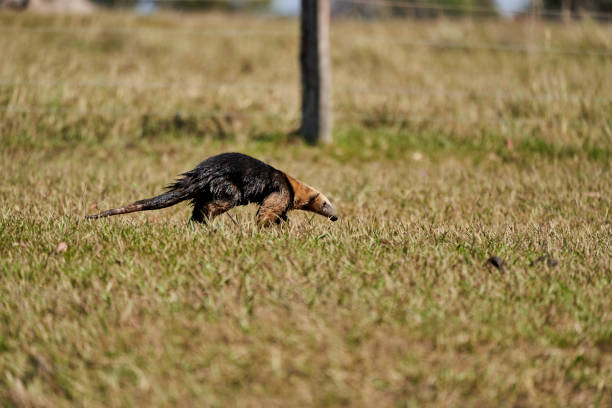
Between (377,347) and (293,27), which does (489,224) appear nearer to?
(377,347)

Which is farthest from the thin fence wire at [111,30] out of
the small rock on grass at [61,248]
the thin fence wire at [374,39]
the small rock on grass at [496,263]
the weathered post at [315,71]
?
the small rock on grass at [496,263]

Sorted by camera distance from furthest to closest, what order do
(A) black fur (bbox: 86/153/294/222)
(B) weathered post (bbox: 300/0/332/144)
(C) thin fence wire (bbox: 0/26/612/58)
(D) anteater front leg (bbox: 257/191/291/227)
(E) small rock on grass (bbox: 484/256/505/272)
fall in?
(C) thin fence wire (bbox: 0/26/612/58) < (B) weathered post (bbox: 300/0/332/144) < (D) anteater front leg (bbox: 257/191/291/227) < (A) black fur (bbox: 86/153/294/222) < (E) small rock on grass (bbox: 484/256/505/272)

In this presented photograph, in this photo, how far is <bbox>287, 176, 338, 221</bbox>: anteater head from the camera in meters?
4.48

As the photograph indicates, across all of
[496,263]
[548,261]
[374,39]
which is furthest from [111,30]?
[548,261]

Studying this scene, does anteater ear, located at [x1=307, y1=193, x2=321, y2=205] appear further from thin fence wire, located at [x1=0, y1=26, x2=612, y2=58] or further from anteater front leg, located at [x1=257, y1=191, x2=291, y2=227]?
thin fence wire, located at [x1=0, y1=26, x2=612, y2=58]

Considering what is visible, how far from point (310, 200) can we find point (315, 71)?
3.27 metres

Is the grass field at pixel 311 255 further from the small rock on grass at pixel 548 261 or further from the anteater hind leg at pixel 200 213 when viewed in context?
the anteater hind leg at pixel 200 213

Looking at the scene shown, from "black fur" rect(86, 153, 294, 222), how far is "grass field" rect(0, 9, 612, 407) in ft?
0.64

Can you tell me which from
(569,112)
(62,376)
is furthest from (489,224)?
(569,112)

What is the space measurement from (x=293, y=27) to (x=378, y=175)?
11.0 meters

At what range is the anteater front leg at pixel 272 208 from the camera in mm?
4152

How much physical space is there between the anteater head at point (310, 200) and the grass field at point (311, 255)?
139 millimetres

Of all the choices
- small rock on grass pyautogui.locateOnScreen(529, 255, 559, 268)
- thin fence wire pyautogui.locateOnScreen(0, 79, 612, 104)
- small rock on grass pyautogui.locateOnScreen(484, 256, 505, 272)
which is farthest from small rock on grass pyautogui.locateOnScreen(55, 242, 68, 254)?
thin fence wire pyautogui.locateOnScreen(0, 79, 612, 104)

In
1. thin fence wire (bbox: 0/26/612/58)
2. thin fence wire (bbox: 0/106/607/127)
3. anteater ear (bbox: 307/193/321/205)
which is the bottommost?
anteater ear (bbox: 307/193/321/205)
